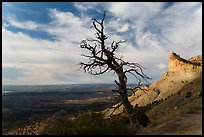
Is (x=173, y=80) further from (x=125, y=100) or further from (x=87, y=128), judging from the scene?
(x=87, y=128)

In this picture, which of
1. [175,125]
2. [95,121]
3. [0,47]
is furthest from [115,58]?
[0,47]

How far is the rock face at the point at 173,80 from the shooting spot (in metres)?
64.9

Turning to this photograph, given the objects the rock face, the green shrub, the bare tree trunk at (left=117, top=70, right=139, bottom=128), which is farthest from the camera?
the rock face

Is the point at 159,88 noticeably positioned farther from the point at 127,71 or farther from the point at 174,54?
the point at 127,71

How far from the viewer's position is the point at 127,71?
61.9 ft

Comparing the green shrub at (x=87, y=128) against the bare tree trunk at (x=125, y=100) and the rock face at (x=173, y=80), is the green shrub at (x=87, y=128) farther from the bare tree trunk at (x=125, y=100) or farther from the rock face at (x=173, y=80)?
the rock face at (x=173, y=80)

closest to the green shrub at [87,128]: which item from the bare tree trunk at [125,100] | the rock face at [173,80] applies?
the bare tree trunk at [125,100]

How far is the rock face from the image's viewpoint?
64.9 meters

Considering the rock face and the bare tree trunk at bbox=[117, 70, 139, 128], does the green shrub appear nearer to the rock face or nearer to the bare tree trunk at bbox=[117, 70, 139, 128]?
the bare tree trunk at bbox=[117, 70, 139, 128]

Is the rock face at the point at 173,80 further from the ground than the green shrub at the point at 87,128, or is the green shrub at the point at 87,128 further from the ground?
the rock face at the point at 173,80

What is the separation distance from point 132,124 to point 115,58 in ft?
15.0

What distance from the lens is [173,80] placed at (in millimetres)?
70688

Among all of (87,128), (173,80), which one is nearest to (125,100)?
(87,128)

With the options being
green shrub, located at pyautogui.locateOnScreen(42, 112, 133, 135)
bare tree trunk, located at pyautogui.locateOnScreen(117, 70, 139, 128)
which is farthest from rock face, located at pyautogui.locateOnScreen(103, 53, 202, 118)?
bare tree trunk, located at pyautogui.locateOnScreen(117, 70, 139, 128)
